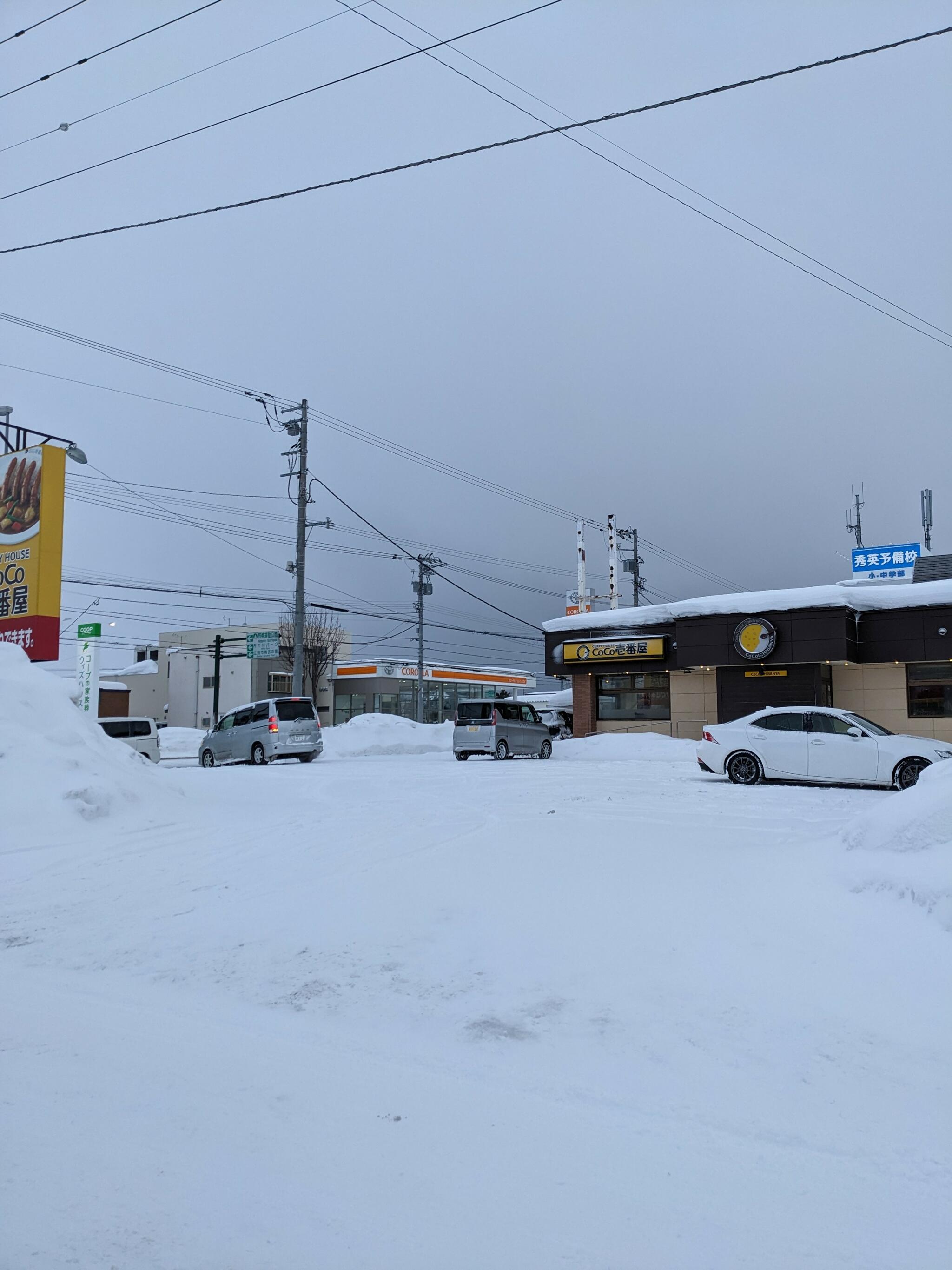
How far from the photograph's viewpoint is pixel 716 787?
51.0 feet

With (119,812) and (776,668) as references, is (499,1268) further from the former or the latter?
(776,668)

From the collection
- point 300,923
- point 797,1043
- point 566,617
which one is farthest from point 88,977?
point 566,617

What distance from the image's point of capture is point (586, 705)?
33312 millimetres

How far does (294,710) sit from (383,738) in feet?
21.7

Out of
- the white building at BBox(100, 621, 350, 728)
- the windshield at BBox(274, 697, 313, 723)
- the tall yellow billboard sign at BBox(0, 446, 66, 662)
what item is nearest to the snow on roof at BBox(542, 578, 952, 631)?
the windshield at BBox(274, 697, 313, 723)

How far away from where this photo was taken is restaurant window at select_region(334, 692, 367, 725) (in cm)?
6431

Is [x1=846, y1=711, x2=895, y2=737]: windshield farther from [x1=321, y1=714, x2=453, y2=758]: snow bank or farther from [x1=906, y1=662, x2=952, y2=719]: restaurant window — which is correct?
[x1=321, y1=714, x2=453, y2=758]: snow bank

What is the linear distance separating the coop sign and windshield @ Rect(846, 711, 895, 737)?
50.7ft

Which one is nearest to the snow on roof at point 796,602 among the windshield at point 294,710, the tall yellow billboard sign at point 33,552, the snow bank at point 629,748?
the snow bank at point 629,748

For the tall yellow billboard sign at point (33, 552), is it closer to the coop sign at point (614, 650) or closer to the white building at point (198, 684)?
the coop sign at point (614, 650)

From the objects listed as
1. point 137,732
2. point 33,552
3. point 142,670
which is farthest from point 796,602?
point 142,670

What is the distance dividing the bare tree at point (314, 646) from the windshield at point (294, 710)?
3791 centimetres

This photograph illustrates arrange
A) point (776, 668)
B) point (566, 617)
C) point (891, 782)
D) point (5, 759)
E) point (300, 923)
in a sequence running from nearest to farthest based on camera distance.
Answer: point (300, 923), point (5, 759), point (891, 782), point (776, 668), point (566, 617)

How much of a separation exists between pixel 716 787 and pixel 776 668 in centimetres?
1502
